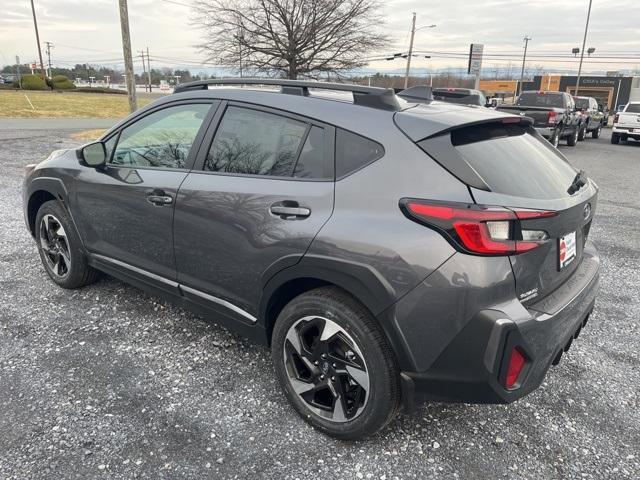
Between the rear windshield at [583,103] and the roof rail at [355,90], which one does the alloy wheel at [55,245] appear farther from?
the rear windshield at [583,103]

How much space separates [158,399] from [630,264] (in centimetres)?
495

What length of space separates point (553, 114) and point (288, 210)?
1428 cm

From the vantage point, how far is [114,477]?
2229 millimetres

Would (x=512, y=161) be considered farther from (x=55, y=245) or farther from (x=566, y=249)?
(x=55, y=245)

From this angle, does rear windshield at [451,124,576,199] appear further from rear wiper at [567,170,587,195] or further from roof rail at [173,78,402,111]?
roof rail at [173,78,402,111]

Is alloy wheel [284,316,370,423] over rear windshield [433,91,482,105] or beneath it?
beneath

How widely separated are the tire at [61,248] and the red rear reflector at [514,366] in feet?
10.6

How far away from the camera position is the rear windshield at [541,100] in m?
16.6

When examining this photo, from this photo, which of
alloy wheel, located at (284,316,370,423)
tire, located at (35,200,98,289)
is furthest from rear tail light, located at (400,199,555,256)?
tire, located at (35,200,98,289)

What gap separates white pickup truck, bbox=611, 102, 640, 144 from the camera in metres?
19.2

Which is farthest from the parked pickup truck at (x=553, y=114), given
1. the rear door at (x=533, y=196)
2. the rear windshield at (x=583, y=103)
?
the rear door at (x=533, y=196)

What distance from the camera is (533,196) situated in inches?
87.8

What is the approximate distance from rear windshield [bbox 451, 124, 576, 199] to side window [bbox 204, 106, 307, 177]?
84 cm

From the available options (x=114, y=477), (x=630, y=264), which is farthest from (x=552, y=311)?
(x=630, y=264)
